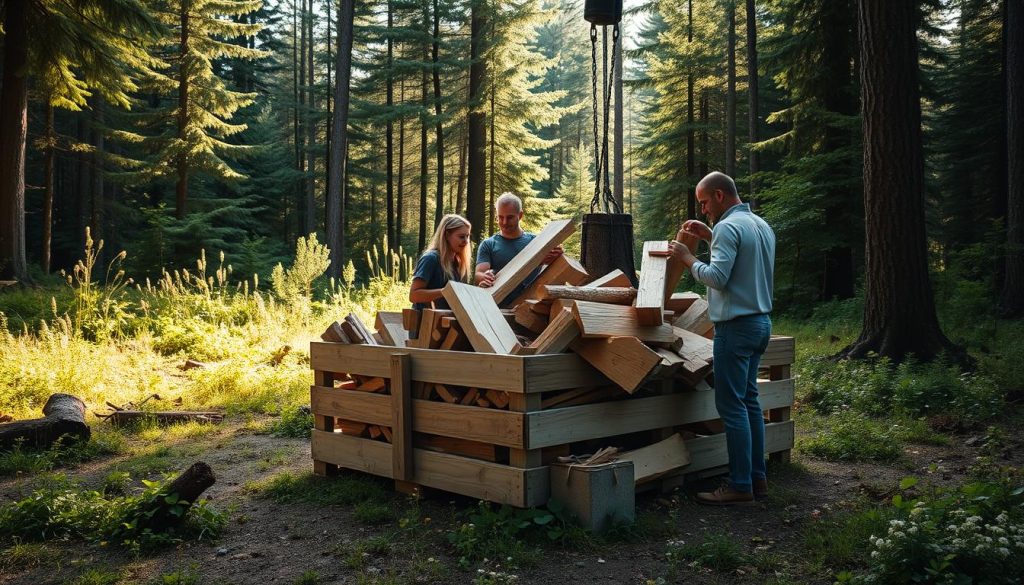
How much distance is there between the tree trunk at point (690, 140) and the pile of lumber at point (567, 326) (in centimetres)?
1806

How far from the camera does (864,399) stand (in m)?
6.89

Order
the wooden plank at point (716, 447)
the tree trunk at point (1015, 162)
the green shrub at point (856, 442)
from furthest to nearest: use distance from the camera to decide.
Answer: the tree trunk at point (1015, 162)
the green shrub at point (856, 442)
the wooden plank at point (716, 447)

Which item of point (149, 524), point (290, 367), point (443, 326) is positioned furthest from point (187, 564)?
point (290, 367)

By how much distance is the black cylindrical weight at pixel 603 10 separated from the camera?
16.4 ft

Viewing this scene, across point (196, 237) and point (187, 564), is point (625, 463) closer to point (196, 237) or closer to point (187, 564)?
point (187, 564)

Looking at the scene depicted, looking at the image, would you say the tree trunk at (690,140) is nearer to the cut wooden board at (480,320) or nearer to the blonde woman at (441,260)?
the blonde woman at (441,260)

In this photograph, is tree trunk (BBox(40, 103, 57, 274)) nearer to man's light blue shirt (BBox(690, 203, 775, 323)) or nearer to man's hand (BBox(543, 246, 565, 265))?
man's hand (BBox(543, 246, 565, 265))

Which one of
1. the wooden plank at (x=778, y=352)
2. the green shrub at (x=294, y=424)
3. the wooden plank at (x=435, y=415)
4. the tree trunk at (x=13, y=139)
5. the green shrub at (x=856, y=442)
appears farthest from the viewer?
the tree trunk at (x=13, y=139)

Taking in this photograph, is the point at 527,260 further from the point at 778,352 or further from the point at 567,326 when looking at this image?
the point at 778,352

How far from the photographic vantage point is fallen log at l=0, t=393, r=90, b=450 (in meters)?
5.59

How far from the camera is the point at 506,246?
18.6 feet

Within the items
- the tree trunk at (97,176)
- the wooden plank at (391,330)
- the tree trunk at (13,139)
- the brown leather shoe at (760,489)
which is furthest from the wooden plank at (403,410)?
the tree trunk at (97,176)

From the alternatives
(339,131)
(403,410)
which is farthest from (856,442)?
(339,131)

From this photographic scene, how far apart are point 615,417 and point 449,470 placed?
3.31ft
